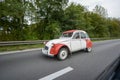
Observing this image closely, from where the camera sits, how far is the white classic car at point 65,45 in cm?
642

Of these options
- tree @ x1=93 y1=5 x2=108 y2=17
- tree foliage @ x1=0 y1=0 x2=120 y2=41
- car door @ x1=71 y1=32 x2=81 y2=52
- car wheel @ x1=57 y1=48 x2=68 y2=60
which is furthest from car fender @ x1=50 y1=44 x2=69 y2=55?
tree @ x1=93 y1=5 x2=108 y2=17

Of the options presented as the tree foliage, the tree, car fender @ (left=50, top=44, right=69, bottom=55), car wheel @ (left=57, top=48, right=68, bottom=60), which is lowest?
car wheel @ (left=57, top=48, right=68, bottom=60)

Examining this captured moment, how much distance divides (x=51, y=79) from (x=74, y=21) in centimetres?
1801

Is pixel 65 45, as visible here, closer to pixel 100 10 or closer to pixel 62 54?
pixel 62 54

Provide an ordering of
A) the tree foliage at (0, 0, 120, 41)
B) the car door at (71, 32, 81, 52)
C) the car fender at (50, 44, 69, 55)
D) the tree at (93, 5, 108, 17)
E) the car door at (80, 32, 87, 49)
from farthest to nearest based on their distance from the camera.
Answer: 1. the tree at (93, 5, 108, 17)
2. the tree foliage at (0, 0, 120, 41)
3. the car door at (80, 32, 87, 49)
4. the car door at (71, 32, 81, 52)
5. the car fender at (50, 44, 69, 55)

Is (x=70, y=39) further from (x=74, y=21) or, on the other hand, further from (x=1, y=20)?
(x=74, y=21)

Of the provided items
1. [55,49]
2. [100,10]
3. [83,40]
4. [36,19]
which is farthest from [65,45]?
[100,10]

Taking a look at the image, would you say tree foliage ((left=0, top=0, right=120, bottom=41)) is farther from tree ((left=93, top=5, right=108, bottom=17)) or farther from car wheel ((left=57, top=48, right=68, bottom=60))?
tree ((left=93, top=5, right=108, bottom=17))

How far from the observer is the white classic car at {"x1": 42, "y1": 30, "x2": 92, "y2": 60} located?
21.1 feet

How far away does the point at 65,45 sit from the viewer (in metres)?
6.77

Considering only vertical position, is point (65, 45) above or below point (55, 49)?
above

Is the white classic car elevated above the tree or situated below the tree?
below

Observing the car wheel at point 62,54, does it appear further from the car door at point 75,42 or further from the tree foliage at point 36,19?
the tree foliage at point 36,19

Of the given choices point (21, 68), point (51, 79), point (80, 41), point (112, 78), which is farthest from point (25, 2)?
point (112, 78)
